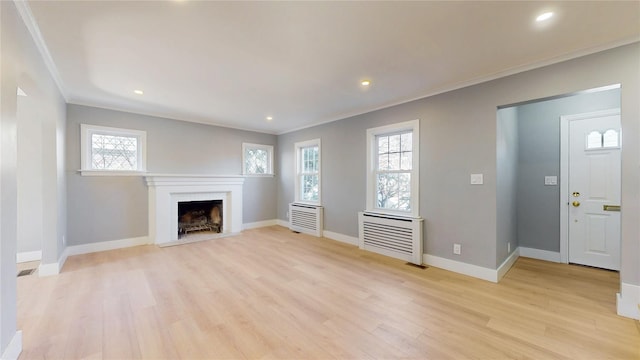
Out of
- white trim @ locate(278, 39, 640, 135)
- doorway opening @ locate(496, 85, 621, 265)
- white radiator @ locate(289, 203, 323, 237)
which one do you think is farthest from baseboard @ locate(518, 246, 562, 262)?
white radiator @ locate(289, 203, 323, 237)

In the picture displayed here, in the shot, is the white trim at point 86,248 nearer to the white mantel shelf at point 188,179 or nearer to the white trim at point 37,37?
the white mantel shelf at point 188,179

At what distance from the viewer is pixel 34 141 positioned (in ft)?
11.6

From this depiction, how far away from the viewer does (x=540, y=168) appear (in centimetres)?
369

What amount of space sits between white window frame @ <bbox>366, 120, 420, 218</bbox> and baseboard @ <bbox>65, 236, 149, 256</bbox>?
4.18 metres

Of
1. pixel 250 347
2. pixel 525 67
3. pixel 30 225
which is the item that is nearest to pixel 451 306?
pixel 250 347

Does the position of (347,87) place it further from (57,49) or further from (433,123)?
(57,49)

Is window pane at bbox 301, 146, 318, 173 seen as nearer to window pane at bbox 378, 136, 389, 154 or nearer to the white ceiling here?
window pane at bbox 378, 136, 389, 154

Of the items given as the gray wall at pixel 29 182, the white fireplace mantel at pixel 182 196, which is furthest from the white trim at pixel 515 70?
the gray wall at pixel 29 182

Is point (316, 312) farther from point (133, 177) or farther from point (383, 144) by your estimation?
point (133, 177)

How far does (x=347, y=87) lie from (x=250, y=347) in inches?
119

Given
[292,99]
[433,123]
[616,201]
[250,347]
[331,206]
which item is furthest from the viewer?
[331,206]

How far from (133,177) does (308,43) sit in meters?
4.10

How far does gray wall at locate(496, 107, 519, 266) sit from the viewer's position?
9.71 feet

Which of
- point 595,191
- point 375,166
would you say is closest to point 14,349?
point 375,166
